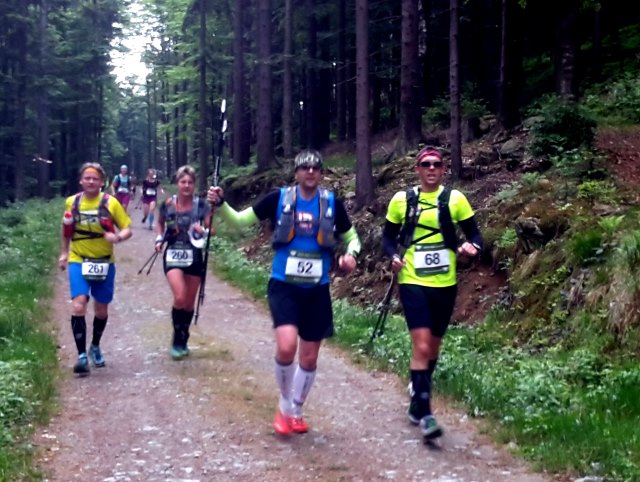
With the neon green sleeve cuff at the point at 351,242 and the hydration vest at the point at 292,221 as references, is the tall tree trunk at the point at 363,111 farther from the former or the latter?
the hydration vest at the point at 292,221

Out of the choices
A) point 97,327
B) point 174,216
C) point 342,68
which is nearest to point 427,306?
point 174,216

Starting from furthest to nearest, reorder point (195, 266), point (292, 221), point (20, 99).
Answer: point (20, 99)
point (195, 266)
point (292, 221)

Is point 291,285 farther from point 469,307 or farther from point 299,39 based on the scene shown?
point 299,39

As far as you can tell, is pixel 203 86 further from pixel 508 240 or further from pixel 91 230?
pixel 91 230

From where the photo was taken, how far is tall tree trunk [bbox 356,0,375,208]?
750 inches

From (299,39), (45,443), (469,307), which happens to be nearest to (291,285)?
(45,443)

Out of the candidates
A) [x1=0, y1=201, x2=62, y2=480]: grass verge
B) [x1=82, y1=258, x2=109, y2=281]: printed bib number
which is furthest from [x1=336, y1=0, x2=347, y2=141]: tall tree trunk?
[x1=82, y1=258, x2=109, y2=281]: printed bib number

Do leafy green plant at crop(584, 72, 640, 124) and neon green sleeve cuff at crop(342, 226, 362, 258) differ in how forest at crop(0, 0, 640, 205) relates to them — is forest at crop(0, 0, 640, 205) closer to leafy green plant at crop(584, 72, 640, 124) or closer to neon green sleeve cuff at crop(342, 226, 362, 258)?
leafy green plant at crop(584, 72, 640, 124)

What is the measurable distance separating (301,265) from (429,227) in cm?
109

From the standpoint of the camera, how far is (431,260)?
23.6 ft

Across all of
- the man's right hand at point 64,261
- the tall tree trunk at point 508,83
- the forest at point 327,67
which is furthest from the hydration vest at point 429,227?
the tall tree trunk at point 508,83

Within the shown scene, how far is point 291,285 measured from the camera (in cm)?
A: 710

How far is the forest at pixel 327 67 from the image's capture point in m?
20.4

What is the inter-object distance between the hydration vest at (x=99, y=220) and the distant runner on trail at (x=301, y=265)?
3.01 metres
